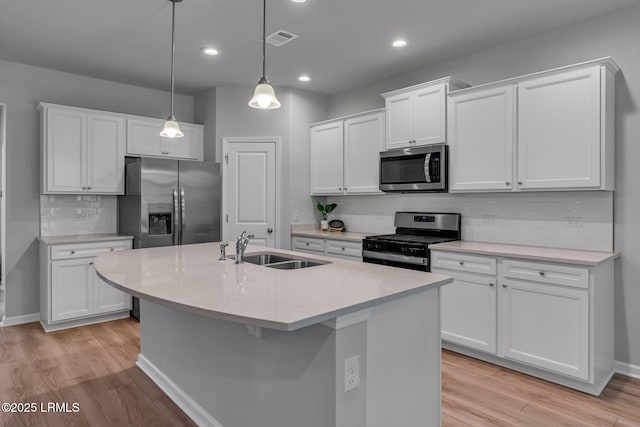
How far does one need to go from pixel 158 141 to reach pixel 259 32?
6.88 feet

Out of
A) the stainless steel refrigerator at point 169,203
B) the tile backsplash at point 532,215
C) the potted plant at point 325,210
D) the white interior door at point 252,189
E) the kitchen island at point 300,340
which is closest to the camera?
the kitchen island at point 300,340

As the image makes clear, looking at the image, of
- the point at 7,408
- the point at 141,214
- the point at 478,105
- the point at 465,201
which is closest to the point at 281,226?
the point at 141,214

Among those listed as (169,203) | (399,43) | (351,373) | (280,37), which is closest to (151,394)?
(351,373)

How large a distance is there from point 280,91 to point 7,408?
4010 millimetres

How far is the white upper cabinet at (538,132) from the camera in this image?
2842 mm

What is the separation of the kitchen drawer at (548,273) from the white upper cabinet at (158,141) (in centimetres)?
385

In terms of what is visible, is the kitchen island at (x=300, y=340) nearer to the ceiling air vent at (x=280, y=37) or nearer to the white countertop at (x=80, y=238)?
the white countertop at (x=80, y=238)

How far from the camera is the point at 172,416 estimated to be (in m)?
2.43

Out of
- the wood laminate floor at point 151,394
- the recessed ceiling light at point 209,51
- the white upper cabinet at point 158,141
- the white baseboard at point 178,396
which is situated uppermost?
the recessed ceiling light at point 209,51

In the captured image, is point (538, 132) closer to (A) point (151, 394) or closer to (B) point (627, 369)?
(B) point (627, 369)

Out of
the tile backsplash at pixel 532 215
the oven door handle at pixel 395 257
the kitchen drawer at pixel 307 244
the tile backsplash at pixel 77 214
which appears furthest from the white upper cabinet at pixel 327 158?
the tile backsplash at pixel 77 214

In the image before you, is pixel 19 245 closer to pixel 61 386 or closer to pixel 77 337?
pixel 77 337

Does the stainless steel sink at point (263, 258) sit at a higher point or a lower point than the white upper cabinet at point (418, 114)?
lower

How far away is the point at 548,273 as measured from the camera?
111 inches
